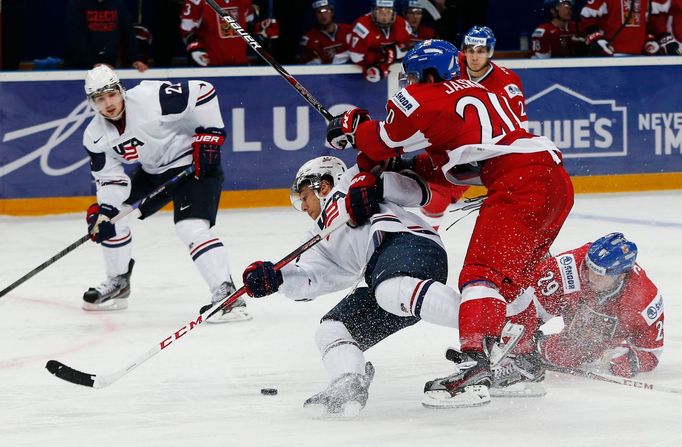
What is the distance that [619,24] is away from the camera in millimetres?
9164

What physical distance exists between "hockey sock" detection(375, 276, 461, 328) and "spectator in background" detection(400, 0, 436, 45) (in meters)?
5.35

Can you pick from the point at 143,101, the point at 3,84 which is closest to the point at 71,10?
the point at 3,84

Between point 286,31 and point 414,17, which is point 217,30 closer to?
point 286,31

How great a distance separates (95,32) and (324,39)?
1571 millimetres

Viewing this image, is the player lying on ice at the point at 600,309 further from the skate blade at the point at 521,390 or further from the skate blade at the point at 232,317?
the skate blade at the point at 232,317

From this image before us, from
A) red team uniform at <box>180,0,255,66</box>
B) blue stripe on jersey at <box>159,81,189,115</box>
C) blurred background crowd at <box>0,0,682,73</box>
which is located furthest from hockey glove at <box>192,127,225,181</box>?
red team uniform at <box>180,0,255,66</box>

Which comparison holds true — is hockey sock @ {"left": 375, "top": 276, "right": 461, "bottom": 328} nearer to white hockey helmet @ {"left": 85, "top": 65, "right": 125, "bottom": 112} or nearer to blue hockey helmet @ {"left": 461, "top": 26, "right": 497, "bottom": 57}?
white hockey helmet @ {"left": 85, "top": 65, "right": 125, "bottom": 112}

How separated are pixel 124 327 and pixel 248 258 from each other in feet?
4.83

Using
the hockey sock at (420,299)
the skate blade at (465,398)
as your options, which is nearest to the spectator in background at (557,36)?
the hockey sock at (420,299)

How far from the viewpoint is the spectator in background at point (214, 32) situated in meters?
Answer: 8.30

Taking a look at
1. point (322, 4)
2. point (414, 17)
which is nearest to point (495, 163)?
point (322, 4)

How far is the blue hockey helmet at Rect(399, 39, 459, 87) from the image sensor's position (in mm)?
3828

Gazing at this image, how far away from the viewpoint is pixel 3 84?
301 inches

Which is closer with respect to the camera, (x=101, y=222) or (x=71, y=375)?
(x=71, y=375)
